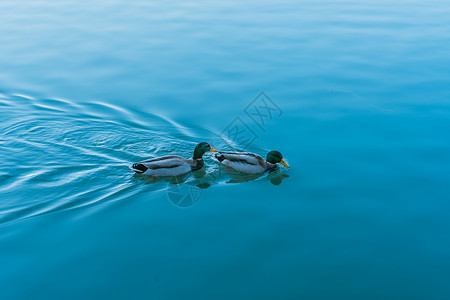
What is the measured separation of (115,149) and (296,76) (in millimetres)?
5775

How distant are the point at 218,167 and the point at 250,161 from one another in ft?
2.42

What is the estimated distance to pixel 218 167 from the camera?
9.83 m

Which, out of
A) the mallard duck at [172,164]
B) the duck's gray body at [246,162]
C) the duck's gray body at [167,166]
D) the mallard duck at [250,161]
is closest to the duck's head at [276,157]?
the mallard duck at [250,161]

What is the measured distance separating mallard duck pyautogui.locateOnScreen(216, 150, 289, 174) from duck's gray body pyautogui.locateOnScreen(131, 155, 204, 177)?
1.95ft

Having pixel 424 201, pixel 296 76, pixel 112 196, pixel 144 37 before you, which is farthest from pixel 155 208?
pixel 144 37

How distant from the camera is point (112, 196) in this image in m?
8.40

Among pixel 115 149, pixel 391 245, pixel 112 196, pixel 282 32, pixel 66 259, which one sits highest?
pixel 282 32

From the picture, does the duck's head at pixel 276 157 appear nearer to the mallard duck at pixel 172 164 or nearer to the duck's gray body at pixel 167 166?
the mallard duck at pixel 172 164

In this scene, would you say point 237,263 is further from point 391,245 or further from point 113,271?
point 391,245

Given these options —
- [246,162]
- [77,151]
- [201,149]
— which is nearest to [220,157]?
[201,149]

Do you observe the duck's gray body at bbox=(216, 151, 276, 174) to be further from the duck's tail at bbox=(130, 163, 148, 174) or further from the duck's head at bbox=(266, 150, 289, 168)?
the duck's tail at bbox=(130, 163, 148, 174)

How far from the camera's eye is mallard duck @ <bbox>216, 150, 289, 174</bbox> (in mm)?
9367

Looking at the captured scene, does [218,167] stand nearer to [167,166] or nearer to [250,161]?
[250,161]

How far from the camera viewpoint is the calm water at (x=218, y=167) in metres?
6.70
